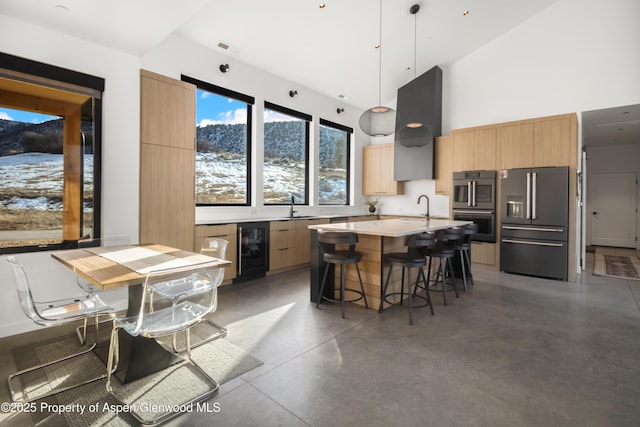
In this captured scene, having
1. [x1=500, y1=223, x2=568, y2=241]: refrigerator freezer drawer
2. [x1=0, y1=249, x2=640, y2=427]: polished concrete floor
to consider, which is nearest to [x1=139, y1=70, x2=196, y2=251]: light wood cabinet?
[x1=0, y1=249, x2=640, y2=427]: polished concrete floor

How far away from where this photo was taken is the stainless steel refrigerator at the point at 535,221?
195 inches

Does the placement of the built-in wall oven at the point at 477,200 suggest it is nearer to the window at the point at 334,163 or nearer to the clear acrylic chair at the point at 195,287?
the window at the point at 334,163

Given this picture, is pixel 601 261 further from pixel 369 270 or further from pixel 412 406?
pixel 412 406

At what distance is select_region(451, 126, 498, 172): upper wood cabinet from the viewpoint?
5699 millimetres

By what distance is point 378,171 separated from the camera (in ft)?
25.1

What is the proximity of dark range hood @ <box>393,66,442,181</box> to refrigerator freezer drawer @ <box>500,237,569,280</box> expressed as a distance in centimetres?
196

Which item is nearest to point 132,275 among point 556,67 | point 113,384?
point 113,384

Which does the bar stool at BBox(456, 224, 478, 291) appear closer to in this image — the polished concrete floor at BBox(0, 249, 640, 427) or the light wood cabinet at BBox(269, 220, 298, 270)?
the polished concrete floor at BBox(0, 249, 640, 427)

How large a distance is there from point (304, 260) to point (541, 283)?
3.65m

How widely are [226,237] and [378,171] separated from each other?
436 cm

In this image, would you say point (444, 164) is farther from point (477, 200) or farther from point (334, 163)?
point (334, 163)

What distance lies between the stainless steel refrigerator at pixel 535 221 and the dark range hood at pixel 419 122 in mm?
1503

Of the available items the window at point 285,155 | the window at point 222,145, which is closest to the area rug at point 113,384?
the window at point 222,145

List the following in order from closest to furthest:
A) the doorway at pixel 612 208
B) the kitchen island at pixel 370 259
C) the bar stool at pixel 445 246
→ 1. the kitchen island at pixel 370 259
2. the bar stool at pixel 445 246
3. the doorway at pixel 612 208
